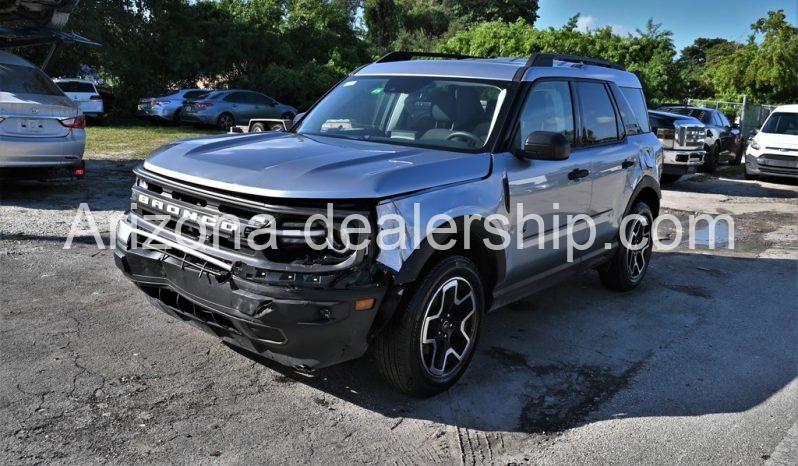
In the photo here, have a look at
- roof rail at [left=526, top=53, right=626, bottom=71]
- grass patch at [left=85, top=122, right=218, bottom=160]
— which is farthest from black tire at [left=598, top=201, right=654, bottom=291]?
grass patch at [left=85, top=122, right=218, bottom=160]

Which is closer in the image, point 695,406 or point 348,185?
point 348,185

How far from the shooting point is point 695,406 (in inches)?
162

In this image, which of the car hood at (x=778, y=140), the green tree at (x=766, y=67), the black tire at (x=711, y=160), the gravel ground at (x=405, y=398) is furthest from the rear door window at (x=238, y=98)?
the green tree at (x=766, y=67)

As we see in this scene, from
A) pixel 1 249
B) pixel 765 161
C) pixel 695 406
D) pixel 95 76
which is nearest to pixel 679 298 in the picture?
pixel 695 406

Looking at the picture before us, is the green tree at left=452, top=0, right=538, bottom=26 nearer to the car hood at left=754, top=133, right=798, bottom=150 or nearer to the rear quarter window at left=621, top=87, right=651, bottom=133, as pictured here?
the car hood at left=754, top=133, right=798, bottom=150

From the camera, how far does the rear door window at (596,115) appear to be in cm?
536

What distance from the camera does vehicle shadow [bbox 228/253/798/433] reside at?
13.0 feet

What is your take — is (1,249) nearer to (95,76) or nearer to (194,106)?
(194,106)

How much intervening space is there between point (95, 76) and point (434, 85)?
2617 cm

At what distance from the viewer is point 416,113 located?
15.6ft

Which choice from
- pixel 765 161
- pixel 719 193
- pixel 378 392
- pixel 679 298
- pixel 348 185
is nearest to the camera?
pixel 348 185

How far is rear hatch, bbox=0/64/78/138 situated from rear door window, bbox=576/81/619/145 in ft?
21.7

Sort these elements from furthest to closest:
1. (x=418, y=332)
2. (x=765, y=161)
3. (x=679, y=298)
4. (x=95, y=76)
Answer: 1. (x=95, y=76)
2. (x=765, y=161)
3. (x=679, y=298)
4. (x=418, y=332)

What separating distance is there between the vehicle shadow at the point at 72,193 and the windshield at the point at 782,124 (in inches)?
547
